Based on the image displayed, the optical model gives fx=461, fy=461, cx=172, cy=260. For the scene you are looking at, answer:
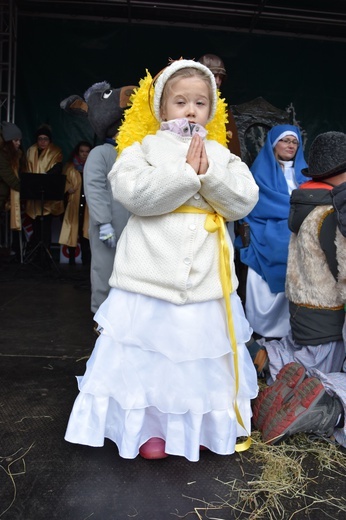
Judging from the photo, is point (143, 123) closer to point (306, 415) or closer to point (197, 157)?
point (197, 157)

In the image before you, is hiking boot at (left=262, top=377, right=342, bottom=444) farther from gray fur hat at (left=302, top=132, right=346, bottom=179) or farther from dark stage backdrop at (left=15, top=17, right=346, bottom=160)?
dark stage backdrop at (left=15, top=17, right=346, bottom=160)

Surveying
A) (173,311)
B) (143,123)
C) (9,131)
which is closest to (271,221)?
(143,123)

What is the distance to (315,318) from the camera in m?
2.28

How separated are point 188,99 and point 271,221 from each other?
168 centimetres

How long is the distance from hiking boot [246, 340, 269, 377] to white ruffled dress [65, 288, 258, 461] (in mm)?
758

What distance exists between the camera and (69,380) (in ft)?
8.65

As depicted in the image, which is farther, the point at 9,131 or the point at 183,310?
the point at 9,131

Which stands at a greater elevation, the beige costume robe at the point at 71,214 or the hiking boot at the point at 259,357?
the beige costume robe at the point at 71,214

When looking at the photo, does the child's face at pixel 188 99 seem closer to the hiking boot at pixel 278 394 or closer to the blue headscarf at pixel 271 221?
the hiking boot at pixel 278 394

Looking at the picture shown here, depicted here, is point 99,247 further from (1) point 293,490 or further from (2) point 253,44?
(2) point 253,44

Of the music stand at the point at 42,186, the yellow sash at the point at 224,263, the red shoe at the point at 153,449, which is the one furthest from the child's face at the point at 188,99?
the music stand at the point at 42,186

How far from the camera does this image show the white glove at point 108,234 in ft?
9.38

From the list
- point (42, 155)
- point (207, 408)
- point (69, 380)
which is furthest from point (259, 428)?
point (42, 155)

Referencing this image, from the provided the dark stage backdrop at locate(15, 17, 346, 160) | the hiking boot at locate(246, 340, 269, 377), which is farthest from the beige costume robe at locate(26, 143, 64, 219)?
the hiking boot at locate(246, 340, 269, 377)
